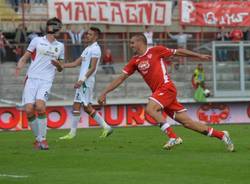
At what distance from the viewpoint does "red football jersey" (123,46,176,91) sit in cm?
1416

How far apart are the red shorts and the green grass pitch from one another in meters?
0.74

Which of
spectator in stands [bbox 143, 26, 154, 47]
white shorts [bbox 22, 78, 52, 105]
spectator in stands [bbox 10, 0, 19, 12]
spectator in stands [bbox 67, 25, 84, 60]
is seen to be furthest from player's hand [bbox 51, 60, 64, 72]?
spectator in stands [bbox 10, 0, 19, 12]

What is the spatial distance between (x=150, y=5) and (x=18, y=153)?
17.4 meters

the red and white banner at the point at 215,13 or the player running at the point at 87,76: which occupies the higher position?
the red and white banner at the point at 215,13

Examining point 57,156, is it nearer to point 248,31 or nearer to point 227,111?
point 227,111

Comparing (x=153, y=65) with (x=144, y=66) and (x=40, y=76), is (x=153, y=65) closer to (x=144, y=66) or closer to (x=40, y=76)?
(x=144, y=66)

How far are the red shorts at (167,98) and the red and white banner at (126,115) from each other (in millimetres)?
10496

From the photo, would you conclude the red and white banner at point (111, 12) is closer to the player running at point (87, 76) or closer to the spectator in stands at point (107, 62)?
the spectator in stands at point (107, 62)

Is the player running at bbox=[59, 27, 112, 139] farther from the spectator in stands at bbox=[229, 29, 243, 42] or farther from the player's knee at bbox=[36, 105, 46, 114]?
the spectator in stands at bbox=[229, 29, 243, 42]

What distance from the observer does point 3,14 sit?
31672mm

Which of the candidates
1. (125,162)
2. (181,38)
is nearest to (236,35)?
(181,38)

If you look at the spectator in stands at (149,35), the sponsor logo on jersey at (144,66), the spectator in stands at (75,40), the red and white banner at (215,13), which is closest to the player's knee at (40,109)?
the sponsor logo on jersey at (144,66)

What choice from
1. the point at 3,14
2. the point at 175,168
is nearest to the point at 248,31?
the point at 3,14

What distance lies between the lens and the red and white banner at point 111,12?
29922 millimetres
